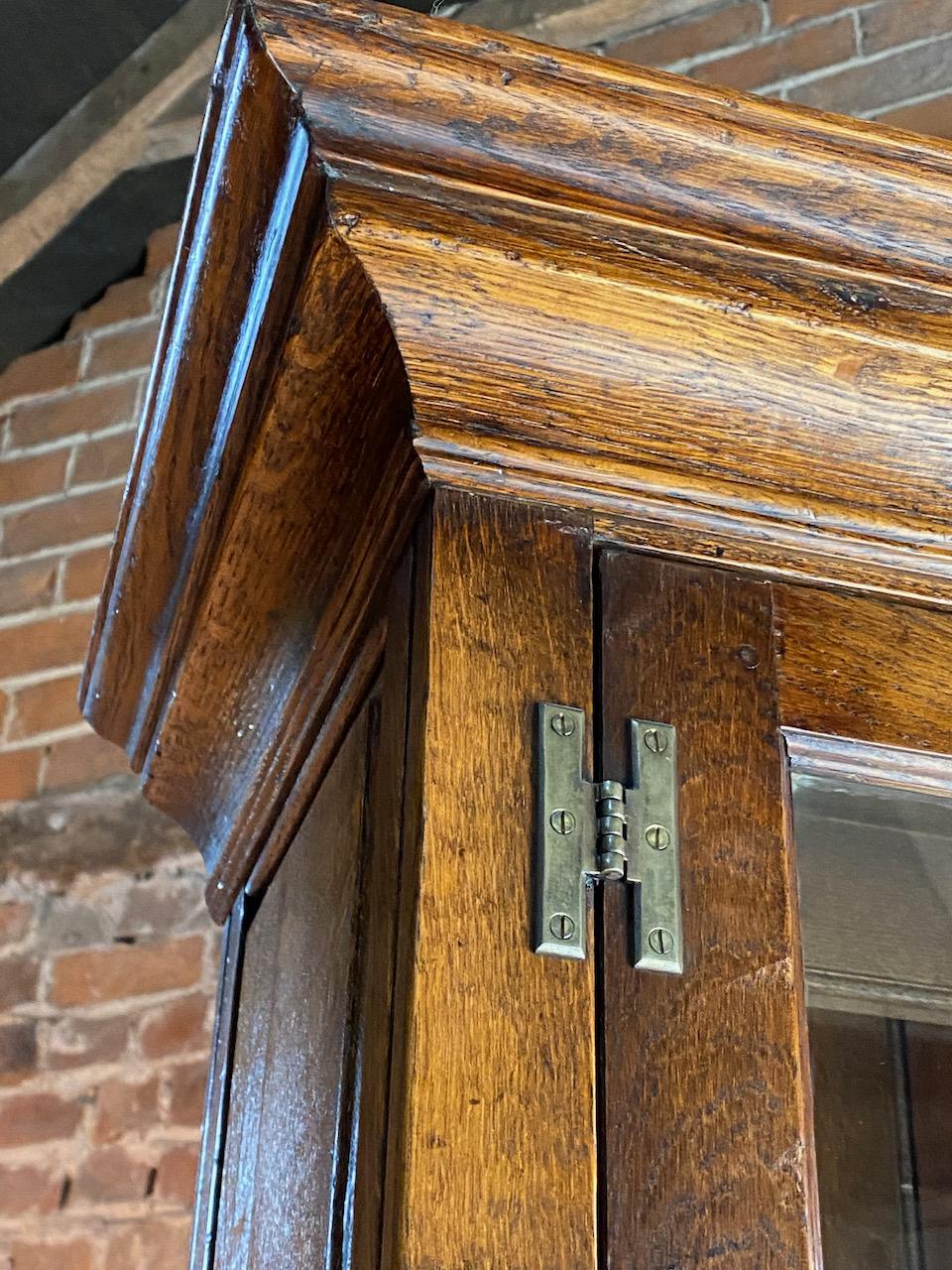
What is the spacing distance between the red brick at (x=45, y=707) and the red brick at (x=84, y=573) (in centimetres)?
12

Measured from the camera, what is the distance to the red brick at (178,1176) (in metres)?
1.55

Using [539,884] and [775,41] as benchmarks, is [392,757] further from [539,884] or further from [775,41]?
[775,41]

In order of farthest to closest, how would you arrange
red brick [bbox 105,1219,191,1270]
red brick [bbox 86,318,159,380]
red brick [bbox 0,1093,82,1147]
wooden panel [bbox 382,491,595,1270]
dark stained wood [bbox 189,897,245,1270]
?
red brick [bbox 86,318,159,380]
red brick [bbox 0,1093,82,1147]
red brick [bbox 105,1219,191,1270]
dark stained wood [bbox 189,897,245,1270]
wooden panel [bbox 382,491,595,1270]

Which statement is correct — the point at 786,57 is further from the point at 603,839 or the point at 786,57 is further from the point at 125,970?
the point at 603,839

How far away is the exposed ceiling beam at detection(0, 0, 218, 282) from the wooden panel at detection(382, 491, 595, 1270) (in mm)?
1704

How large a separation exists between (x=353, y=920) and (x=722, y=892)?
18 centimetres

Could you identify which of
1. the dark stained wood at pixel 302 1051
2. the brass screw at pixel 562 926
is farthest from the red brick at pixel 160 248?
the brass screw at pixel 562 926

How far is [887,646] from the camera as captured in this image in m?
0.67

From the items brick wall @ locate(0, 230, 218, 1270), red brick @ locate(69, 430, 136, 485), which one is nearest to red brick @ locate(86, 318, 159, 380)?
brick wall @ locate(0, 230, 218, 1270)

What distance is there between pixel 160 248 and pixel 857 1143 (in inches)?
75.0

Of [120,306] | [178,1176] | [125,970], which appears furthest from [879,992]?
[120,306]

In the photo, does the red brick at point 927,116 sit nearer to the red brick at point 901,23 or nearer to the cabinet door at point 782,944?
the red brick at point 901,23

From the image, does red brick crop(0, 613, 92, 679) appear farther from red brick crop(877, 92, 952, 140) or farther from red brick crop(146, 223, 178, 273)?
red brick crop(877, 92, 952, 140)

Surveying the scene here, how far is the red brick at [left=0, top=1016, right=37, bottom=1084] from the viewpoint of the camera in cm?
167
